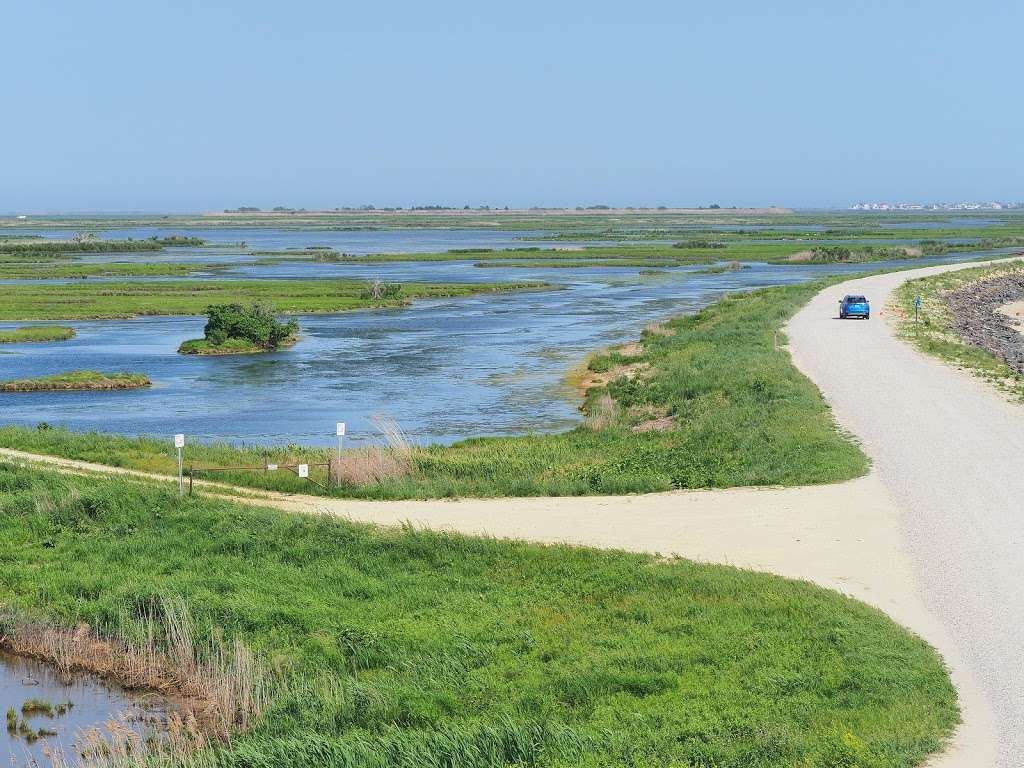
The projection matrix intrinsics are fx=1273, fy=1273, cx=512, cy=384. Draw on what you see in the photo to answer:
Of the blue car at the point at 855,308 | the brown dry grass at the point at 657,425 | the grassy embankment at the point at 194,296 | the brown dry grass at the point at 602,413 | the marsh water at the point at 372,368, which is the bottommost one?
the grassy embankment at the point at 194,296

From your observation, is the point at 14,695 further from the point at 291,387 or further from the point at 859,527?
the point at 291,387

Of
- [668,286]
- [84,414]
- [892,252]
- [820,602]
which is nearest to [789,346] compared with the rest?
[84,414]

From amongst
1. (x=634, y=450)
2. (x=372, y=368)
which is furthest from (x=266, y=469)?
(x=372, y=368)

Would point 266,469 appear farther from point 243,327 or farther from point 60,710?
point 243,327

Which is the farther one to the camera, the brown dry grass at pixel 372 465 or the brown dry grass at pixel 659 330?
the brown dry grass at pixel 659 330

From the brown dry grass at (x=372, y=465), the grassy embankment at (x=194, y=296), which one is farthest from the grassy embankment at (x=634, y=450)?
the grassy embankment at (x=194, y=296)

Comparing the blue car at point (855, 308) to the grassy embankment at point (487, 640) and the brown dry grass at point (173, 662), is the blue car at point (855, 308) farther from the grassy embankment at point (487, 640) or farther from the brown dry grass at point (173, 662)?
the brown dry grass at point (173, 662)

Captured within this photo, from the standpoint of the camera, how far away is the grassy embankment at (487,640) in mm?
12523

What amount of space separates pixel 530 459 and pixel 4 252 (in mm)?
113756

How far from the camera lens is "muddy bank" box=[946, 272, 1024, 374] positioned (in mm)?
46231

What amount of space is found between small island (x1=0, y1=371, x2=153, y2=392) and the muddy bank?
29.8m

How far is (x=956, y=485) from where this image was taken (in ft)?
73.8

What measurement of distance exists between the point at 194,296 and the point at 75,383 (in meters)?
33.4

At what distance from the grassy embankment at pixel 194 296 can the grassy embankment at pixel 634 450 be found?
1377 inches
